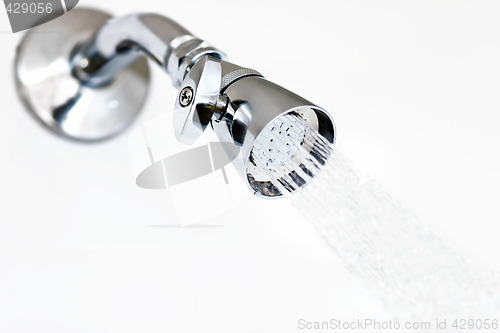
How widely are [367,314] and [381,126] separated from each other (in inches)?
8.7

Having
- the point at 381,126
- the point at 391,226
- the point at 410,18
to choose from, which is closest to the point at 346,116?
the point at 381,126

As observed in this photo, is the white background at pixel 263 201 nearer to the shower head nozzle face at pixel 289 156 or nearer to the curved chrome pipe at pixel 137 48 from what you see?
the curved chrome pipe at pixel 137 48

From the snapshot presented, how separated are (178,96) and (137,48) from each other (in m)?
0.14

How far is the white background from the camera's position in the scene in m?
0.56

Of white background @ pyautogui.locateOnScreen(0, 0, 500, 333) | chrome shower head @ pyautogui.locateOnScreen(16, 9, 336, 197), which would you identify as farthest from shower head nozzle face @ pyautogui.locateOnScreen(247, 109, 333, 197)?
white background @ pyautogui.locateOnScreen(0, 0, 500, 333)

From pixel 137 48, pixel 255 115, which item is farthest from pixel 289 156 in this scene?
pixel 137 48

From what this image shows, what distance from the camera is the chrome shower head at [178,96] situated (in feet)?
1.24

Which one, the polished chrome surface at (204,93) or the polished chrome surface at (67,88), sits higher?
A: the polished chrome surface at (204,93)

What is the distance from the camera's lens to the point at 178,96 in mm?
395

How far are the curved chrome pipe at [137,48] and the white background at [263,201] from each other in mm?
66

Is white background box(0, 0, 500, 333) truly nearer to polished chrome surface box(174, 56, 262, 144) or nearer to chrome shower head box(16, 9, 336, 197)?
chrome shower head box(16, 9, 336, 197)

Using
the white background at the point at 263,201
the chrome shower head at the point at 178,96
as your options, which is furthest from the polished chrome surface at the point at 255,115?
the white background at the point at 263,201

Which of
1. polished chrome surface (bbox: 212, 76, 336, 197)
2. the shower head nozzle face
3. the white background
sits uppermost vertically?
polished chrome surface (bbox: 212, 76, 336, 197)

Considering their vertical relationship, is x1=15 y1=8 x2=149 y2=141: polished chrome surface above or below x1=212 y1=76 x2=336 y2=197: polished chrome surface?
A: below
